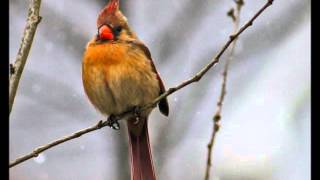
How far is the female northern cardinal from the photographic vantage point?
307 cm

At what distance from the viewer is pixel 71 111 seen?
5.18 metres

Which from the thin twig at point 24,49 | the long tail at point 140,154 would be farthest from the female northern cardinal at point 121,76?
the thin twig at point 24,49

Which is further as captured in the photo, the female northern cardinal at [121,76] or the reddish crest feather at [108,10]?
the female northern cardinal at [121,76]

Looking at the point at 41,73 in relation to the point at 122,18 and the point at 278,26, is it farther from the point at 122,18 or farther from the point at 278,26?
the point at 122,18

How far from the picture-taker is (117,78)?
3.08 metres

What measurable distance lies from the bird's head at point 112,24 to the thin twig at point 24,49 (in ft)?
2.68

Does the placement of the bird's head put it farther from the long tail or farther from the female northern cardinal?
the long tail

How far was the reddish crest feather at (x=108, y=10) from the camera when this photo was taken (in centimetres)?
281

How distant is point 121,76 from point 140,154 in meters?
0.39

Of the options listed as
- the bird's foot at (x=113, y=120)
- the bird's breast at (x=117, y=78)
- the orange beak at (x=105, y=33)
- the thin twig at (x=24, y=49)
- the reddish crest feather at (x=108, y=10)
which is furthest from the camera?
the bird's foot at (x=113, y=120)

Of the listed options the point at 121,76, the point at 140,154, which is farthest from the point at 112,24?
the point at 140,154

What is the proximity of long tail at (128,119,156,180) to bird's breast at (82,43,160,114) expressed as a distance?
225mm

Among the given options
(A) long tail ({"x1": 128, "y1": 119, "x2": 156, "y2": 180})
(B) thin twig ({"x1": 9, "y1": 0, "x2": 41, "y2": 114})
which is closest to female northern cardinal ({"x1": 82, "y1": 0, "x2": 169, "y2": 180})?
(A) long tail ({"x1": 128, "y1": 119, "x2": 156, "y2": 180})

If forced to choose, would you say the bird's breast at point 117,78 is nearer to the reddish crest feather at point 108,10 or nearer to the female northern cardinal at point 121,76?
the female northern cardinal at point 121,76
